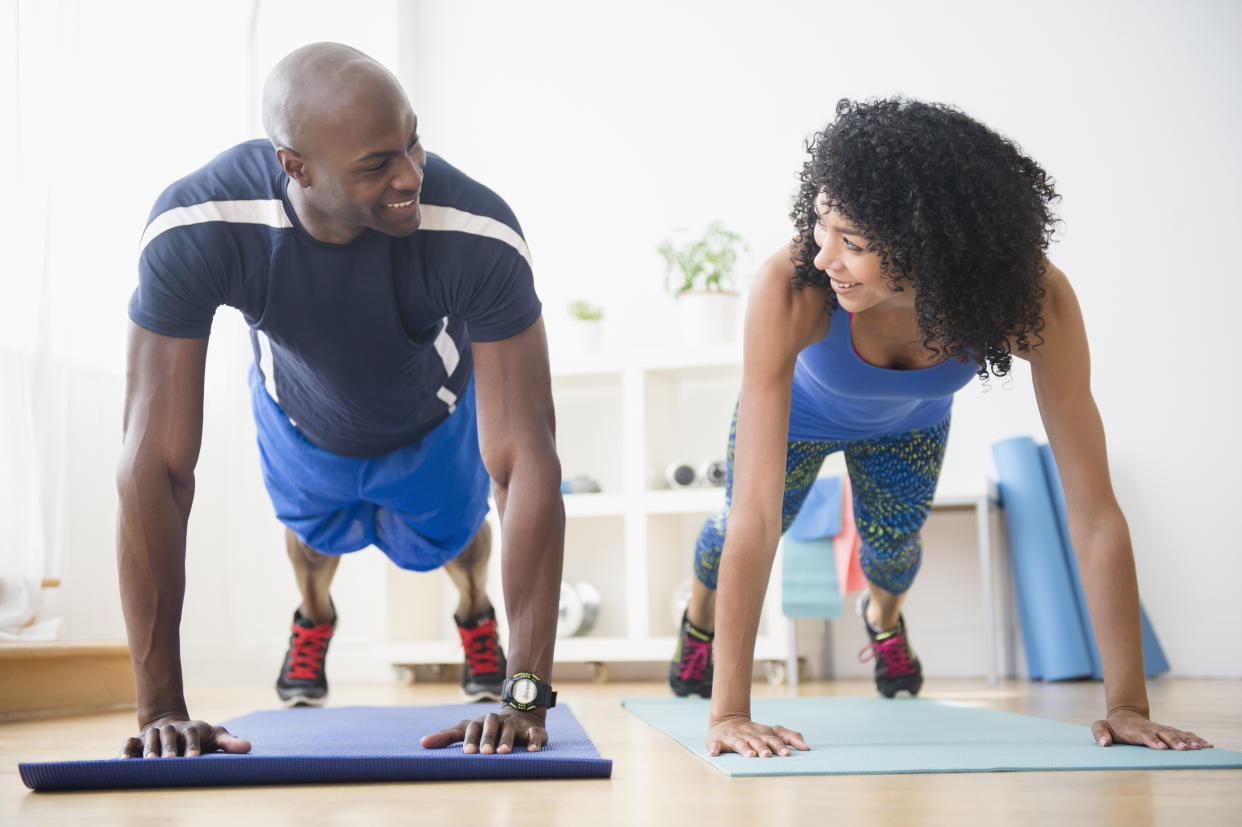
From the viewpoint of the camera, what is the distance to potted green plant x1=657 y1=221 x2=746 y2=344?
3.81m

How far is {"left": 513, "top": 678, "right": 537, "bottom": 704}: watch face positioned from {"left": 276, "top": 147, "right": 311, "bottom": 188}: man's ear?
0.76 meters

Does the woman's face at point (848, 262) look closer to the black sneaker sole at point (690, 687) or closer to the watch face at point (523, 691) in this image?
the watch face at point (523, 691)

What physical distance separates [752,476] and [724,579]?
0.50ft

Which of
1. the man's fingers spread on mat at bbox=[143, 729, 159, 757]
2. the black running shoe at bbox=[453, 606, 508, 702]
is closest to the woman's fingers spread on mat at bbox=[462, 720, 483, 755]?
the man's fingers spread on mat at bbox=[143, 729, 159, 757]

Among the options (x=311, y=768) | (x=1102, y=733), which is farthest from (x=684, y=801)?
(x=1102, y=733)

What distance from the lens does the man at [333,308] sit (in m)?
1.47

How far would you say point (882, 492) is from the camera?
235 cm

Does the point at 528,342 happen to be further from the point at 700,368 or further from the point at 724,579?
the point at 700,368

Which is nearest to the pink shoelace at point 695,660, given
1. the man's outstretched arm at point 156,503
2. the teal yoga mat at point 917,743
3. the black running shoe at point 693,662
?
the black running shoe at point 693,662

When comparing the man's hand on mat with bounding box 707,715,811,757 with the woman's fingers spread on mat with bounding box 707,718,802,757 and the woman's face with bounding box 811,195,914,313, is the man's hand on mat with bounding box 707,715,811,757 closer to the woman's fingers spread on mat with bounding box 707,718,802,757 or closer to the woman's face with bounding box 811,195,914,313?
the woman's fingers spread on mat with bounding box 707,718,802,757

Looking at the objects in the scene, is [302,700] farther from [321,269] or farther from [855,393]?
[855,393]

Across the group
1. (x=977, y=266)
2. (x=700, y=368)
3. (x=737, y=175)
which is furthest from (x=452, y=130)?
(x=977, y=266)

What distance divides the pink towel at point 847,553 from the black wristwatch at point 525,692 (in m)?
1.93

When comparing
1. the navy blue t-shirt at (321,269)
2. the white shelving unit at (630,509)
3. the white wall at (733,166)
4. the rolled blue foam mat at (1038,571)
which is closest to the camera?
the navy blue t-shirt at (321,269)
